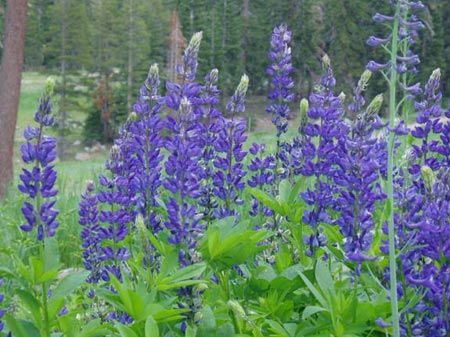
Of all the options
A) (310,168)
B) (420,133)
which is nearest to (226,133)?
(310,168)

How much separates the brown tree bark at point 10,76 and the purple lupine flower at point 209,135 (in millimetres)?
11784

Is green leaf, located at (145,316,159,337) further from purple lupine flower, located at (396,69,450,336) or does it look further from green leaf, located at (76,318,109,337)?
purple lupine flower, located at (396,69,450,336)

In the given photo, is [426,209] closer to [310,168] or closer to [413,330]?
[413,330]

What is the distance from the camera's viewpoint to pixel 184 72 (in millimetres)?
3133

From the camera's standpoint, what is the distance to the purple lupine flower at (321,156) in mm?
3162

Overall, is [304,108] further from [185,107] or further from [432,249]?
[432,249]

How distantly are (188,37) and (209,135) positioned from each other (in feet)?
169

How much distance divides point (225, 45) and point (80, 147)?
12.0 meters

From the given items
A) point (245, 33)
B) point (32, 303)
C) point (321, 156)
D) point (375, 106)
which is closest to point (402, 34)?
point (375, 106)

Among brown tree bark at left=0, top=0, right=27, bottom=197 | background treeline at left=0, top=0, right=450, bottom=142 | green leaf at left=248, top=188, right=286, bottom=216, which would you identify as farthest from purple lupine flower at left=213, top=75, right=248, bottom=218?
background treeline at left=0, top=0, right=450, bottom=142

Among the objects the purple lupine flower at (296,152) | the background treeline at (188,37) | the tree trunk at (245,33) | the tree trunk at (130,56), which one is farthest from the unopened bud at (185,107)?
the tree trunk at (245,33)

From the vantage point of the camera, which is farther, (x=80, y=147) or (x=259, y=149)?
(x=80, y=147)

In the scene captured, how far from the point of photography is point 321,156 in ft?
10.7

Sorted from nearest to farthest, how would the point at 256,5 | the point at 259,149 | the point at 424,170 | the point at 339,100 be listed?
1. the point at 424,170
2. the point at 339,100
3. the point at 259,149
4. the point at 256,5
